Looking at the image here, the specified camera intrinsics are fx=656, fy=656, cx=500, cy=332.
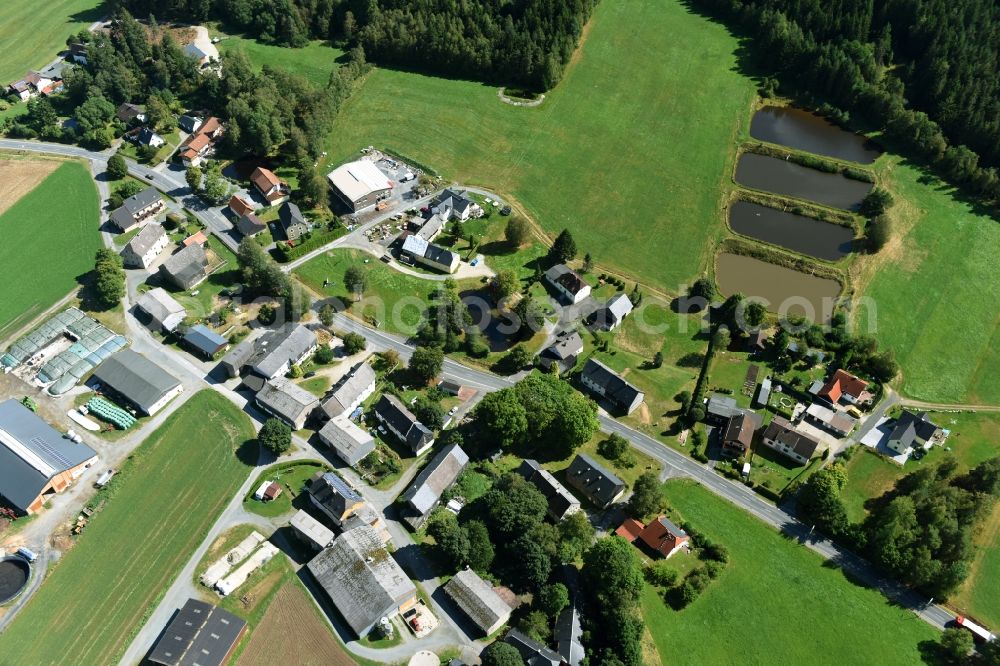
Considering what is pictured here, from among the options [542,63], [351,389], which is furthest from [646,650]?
[542,63]

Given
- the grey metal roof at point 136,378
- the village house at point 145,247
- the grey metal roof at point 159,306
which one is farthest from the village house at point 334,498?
the village house at point 145,247

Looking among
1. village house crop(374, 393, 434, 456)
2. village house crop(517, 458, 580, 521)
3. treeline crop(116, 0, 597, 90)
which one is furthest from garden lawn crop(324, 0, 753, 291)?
village house crop(374, 393, 434, 456)

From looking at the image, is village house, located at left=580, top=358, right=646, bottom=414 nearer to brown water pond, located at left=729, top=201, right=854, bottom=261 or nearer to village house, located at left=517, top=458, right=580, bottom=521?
village house, located at left=517, top=458, right=580, bottom=521

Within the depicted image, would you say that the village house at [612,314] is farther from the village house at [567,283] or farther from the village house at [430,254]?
the village house at [430,254]

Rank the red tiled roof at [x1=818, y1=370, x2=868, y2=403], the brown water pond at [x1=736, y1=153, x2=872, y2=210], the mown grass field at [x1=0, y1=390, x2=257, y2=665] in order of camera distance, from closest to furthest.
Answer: the mown grass field at [x1=0, y1=390, x2=257, y2=665] → the red tiled roof at [x1=818, y1=370, x2=868, y2=403] → the brown water pond at [x1=736, y1=153, x2=872, y2=210]

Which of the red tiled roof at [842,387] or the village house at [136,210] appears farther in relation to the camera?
the village house at [136,210]

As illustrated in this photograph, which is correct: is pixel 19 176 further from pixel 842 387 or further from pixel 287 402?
pixel 842 387
